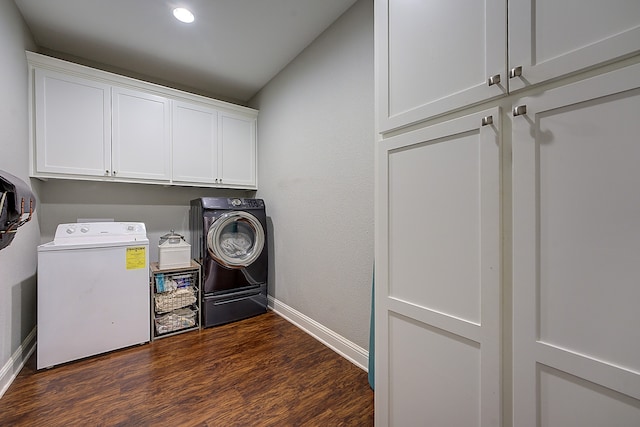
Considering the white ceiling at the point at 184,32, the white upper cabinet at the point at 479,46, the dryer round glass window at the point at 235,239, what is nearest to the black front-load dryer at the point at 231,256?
the dryer round glass window at the point at 235,239

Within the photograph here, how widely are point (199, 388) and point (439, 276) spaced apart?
1.67 metres

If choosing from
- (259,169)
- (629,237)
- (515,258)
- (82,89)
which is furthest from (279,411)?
(82,89)

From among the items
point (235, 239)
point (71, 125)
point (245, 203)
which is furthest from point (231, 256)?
point (71, 125)

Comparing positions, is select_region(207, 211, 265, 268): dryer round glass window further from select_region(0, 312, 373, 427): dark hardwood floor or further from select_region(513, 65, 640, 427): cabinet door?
select_region(513, 65, 640, 427): cabinet door

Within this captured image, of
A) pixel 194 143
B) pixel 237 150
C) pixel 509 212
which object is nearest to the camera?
pixel 509 212

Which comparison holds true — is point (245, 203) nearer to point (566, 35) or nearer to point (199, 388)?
point (199, 388)

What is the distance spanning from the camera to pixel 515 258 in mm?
792

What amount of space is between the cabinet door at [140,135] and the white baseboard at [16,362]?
57.4 inches

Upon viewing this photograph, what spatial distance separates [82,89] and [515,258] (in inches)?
129

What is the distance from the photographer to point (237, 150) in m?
3.11

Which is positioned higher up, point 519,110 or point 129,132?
point 129,132

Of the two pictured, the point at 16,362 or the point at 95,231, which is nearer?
the point at 16,362

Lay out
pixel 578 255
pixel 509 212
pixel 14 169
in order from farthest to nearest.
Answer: pixel 14 169 < pixel 509 212 < pixel 578 255

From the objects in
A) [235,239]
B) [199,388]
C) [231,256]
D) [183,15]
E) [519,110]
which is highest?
[183,15]
